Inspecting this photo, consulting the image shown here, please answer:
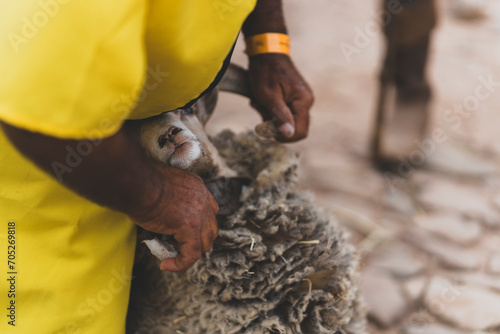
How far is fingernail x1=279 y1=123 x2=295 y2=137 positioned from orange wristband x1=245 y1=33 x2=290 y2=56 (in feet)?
0.55

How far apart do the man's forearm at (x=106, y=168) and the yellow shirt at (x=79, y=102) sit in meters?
0.04

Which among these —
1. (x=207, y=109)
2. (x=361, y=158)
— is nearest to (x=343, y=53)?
(x=361, y=158)

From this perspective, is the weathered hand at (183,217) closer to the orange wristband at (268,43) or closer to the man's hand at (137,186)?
the man's hand at (137,186)

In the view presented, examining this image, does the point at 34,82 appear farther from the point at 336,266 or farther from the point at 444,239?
the point at 444,239

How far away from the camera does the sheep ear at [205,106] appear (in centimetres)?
118

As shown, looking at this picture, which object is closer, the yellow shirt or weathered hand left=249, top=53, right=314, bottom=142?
the yellow shirt

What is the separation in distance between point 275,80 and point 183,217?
50 cm

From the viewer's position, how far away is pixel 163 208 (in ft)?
2.84

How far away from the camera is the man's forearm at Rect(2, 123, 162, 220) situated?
734mm

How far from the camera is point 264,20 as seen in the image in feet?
4.17

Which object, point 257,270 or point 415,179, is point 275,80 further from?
point 415,179

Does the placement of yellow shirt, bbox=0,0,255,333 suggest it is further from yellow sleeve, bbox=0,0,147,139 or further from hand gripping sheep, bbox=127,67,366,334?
hand gripping sheep, bbox=127,67,366,334

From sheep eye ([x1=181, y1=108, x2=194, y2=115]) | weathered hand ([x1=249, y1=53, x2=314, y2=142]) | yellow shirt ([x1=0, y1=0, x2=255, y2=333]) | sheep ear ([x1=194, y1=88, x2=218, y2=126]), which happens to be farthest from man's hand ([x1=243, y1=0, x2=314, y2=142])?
yellow shirt ([x1=0, y1=0, x2=255, y2=333])

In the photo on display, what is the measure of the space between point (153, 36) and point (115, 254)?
0.45 metres
